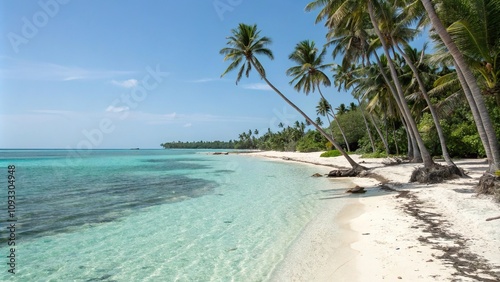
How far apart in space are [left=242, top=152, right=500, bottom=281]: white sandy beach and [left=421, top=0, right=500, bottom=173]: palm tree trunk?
147cm

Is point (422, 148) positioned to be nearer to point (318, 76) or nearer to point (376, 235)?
point (376, 235)

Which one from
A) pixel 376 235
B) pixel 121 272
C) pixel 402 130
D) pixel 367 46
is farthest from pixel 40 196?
pixel 402 130

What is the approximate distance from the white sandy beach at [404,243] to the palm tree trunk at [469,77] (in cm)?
147

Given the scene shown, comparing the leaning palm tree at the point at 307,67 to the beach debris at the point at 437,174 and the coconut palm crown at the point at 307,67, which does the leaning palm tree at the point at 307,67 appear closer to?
the coconut palm crown at the point at 307,67

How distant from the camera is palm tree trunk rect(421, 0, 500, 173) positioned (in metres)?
8.55

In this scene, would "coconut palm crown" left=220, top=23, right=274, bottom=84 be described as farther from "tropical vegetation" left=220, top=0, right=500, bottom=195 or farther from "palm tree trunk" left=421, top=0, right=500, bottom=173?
"palm tree trunk" left=421, top=0, right=500, bottom=173

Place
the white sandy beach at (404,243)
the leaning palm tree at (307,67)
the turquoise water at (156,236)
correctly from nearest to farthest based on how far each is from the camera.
→ the white sandy beach at (404,243) < the turquoise water at (156,236) < the leaning palm tree at (307,67)

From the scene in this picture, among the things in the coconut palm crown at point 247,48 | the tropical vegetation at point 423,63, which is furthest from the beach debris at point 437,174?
the coconut palm crown at point 247,48

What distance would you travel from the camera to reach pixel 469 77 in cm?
862

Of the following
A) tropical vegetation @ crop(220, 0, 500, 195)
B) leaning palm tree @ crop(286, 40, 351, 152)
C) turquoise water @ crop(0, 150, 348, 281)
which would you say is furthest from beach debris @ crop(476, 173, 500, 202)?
leaning palm tree @ crop(286, 40, 351, 152)

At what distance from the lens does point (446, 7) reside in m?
11.7

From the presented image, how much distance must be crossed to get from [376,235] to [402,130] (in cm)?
2841

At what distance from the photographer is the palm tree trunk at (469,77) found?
855cm

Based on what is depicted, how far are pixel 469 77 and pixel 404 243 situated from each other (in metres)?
5.62
